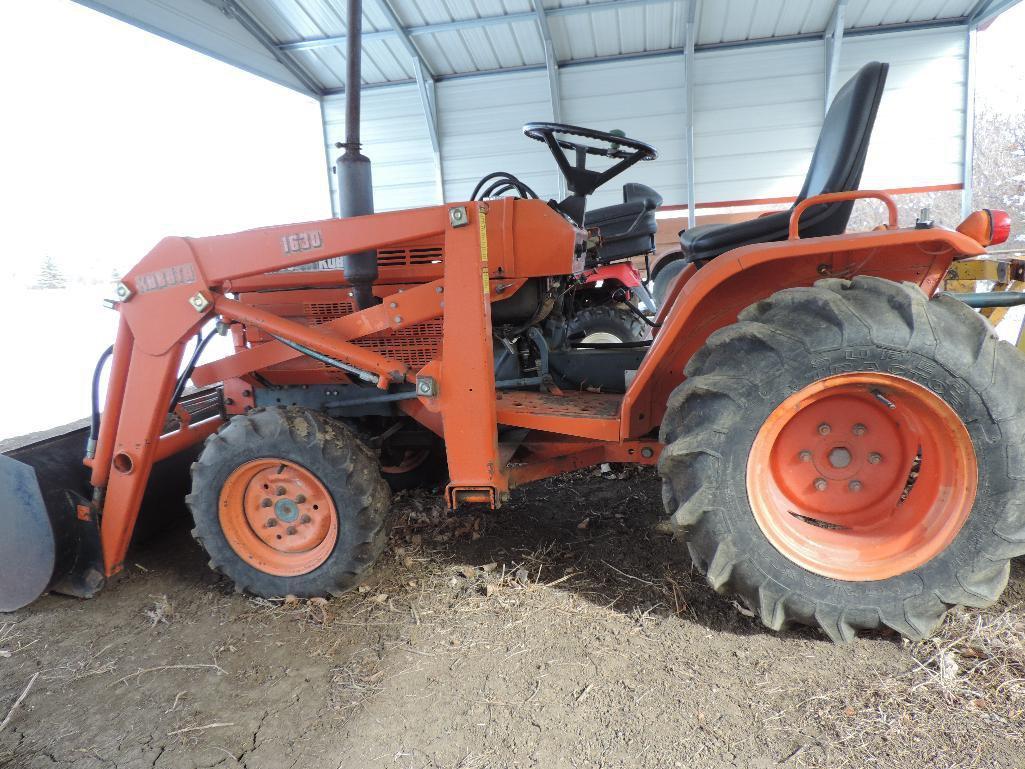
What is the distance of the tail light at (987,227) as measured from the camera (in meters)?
1.80

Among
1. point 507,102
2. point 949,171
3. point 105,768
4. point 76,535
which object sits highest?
point 507,102

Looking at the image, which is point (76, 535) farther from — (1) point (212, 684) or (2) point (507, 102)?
(2) point (507, 102)

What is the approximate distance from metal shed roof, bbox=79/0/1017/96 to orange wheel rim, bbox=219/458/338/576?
238 inches

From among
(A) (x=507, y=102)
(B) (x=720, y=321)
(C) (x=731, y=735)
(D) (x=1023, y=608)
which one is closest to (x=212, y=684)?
(C) (x=731, y=735)

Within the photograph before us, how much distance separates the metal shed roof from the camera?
6758mm

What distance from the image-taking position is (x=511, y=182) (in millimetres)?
2852

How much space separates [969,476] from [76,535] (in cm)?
290

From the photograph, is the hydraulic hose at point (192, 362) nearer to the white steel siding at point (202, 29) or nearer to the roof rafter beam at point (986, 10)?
the white steel siding at point (202, 29)

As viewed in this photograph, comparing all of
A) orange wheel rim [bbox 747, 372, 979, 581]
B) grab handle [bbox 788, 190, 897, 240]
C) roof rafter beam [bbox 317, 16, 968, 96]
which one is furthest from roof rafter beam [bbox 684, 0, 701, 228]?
orange wheel rim [bbox 747, 372, 979, 581]

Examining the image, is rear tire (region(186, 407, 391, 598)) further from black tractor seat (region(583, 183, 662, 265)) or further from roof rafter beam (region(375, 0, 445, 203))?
roof rafter beam (region(375, 0, 445, 203))

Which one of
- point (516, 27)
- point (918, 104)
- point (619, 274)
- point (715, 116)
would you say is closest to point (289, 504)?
point (619, 274)

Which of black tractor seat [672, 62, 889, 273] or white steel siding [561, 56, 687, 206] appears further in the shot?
white steel siding [561, 56, 687, 206]

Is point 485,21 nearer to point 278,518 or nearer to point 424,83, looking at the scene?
point 424,83

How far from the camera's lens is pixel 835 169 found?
203cm
